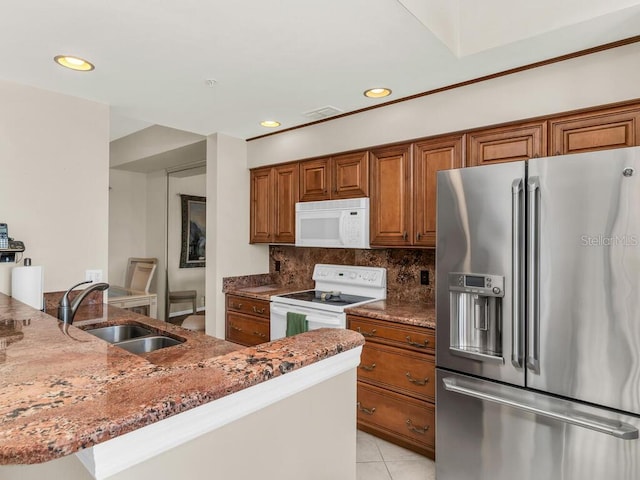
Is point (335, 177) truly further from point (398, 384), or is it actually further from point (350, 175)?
point (398, 384)

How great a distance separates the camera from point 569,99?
2.04 m

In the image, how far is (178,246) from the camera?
4941mm

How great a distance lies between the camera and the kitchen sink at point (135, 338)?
182 centimetres

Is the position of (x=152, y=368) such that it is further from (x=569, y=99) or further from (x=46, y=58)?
(x=569, y=99)

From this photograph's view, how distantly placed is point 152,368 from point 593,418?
1.80m

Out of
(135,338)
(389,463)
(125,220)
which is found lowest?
(389,463)

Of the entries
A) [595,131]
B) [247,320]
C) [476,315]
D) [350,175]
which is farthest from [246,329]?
[595,131]

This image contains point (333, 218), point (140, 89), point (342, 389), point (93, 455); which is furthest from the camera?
point (333, 218)

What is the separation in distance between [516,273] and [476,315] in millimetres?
309

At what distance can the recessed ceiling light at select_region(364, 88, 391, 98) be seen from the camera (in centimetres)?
250

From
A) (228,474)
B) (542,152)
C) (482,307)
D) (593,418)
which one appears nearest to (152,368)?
(228,474)

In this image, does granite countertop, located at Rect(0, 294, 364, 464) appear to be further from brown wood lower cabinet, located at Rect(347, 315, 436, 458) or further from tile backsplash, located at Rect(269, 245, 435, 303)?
tile backsplash, located at Rect(269, 245, 435, 303)

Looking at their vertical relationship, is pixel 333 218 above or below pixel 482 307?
above

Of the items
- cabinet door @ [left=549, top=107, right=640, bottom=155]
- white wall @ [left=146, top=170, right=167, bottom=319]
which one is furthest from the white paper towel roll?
cabinet door @ [left=549, top=107, right=640, bottom=155]
